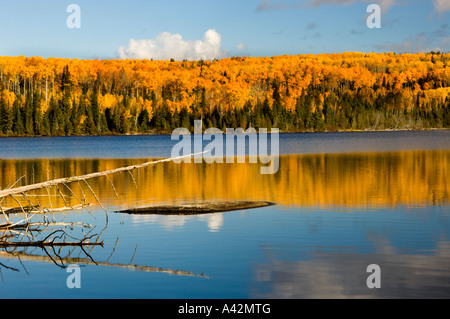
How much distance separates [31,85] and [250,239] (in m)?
191

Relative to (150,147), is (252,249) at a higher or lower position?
lower

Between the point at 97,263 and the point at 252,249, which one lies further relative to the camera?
the point at 252,249

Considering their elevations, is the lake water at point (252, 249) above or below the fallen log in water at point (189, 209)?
below

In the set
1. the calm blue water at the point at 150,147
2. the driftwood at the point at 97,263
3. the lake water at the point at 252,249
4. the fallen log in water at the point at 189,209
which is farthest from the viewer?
the calm blue water at the point at 150,147

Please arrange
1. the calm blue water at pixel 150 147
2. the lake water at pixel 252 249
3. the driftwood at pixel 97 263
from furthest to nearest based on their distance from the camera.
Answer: the calm blue water at pixel 150 147, the driftwood at pixel 97 263, the lake water at pixel 252 249

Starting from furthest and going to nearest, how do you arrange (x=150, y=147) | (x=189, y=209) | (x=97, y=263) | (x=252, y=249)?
1. (x=150, y=147)
2. (x=189, y=209)
3. (x=252, y=249)
4. (x=97, y=263)

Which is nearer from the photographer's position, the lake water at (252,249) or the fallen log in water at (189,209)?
the lake water at (252,249)

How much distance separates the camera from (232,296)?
13586 mm

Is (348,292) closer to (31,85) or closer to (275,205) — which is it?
(275,205)

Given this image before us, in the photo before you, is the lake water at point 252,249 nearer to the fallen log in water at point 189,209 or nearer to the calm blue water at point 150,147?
the fallen log in water at point 189,209

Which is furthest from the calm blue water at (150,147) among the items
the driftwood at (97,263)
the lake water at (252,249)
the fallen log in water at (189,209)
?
the driftwood at (97,263)

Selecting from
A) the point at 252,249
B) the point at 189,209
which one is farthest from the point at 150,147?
the point at 252,249

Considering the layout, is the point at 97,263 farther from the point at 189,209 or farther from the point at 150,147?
the point at 150,147

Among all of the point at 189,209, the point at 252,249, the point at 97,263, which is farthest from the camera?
the point at 189,209
